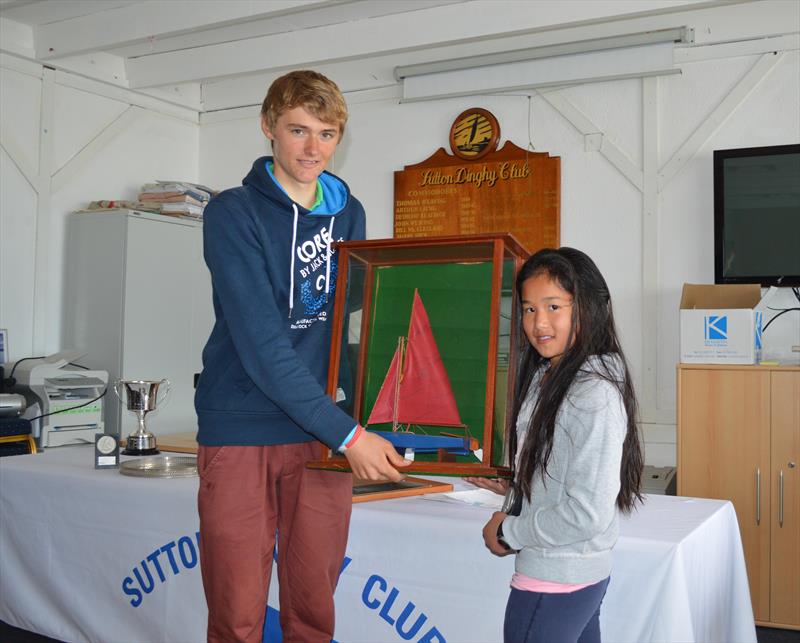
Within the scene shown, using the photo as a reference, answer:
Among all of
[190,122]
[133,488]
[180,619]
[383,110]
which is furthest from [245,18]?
[180,619]

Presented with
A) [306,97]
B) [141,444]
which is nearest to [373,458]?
[306,97]

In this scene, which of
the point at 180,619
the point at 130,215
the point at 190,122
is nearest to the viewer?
the point at 180,619

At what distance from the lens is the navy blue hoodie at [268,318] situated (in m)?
1.40

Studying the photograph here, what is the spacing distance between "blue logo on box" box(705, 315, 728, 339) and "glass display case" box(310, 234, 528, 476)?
220 centimetres

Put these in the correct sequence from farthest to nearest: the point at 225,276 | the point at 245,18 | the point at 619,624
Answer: the point at 245,18
the point at 619,624
the point at 225,276

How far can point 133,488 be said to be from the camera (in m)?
2.29

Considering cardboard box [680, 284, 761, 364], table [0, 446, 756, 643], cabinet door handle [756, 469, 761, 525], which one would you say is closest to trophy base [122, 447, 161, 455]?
table [0, 446, 756, 643]

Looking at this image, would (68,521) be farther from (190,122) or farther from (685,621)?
(190,122)

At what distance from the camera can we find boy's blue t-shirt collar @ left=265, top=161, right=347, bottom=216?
61.1 inches

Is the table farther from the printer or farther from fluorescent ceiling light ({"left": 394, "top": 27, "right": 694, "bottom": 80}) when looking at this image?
fluorescent ceiling light ({"left": 394, "top": 27, "right": 694, "bottom": 80})

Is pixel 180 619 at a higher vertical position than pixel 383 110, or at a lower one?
lower

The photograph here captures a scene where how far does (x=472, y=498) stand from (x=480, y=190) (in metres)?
2.82

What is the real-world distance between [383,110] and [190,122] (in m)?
1.40

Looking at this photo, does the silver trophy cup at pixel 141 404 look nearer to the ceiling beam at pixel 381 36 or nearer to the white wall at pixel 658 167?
the ceiling beam at pixel 381 36
